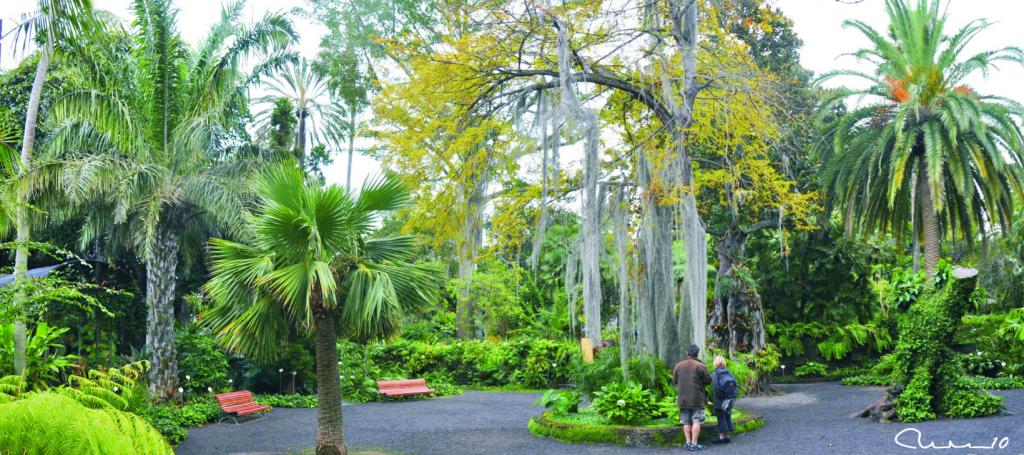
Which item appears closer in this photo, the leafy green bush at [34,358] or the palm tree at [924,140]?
the leafy green bush at [34,358]

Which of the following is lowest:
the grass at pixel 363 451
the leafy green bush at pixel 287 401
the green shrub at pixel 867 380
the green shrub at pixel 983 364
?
the grass at pixel 363 451

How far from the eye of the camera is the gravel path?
1026 cm

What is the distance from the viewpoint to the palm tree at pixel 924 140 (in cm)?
1867

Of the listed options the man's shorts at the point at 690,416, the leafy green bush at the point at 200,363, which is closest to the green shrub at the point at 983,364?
the man's shorts at the point at 690,416

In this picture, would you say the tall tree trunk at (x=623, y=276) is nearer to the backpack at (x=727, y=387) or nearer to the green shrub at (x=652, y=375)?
the green shrub at (x=652, y=375)

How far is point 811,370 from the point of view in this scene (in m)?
21.8

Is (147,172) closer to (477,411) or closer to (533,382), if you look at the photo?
(477,411)

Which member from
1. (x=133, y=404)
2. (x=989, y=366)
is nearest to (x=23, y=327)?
(x=133, y=404)

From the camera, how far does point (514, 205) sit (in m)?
14.4

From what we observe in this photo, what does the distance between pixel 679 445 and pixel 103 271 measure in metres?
16.8

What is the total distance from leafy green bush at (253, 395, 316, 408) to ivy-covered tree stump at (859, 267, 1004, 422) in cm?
1130

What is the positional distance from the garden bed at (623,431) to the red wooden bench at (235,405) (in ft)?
18.3

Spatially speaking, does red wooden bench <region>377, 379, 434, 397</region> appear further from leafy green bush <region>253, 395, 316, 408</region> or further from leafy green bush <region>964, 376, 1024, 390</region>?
leafy green bush <region>964, 376, 1024, 390</region>

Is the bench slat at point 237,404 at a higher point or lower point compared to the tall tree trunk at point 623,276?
lower
